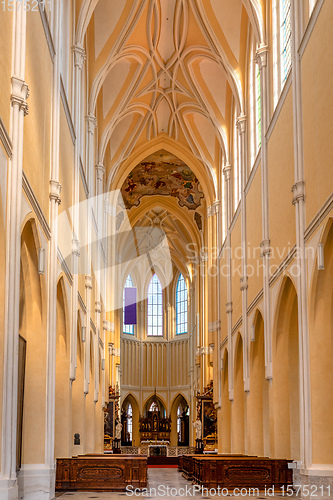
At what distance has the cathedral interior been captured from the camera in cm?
1170

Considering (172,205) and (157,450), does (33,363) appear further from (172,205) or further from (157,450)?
(157,450)

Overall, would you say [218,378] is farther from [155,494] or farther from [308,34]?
[308,34]

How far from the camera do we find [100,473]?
15.7 meters

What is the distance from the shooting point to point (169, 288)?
49.6 meters

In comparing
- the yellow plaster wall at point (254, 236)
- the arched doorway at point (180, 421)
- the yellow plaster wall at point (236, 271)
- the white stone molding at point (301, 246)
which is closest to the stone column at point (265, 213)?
the yellow plaster wall at point (254, 236)

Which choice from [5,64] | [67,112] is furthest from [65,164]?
[5,64]

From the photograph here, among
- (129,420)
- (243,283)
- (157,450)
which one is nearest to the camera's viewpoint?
(243,283)

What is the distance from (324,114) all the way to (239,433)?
1379 cm

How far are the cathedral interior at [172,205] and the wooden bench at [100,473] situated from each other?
0.35ft

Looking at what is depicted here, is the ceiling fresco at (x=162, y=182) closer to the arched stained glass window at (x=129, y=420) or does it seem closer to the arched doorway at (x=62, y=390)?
the arched stained glass window at (x=129, y=420)

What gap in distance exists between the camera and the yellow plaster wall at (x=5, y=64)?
30.7 ft

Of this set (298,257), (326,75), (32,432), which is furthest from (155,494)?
(326,75)

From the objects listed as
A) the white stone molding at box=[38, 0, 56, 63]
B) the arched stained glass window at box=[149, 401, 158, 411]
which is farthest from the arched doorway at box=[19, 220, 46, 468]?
the arched stained glass window at box=[149, 401, 158, 411]

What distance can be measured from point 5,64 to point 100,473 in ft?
32.3
